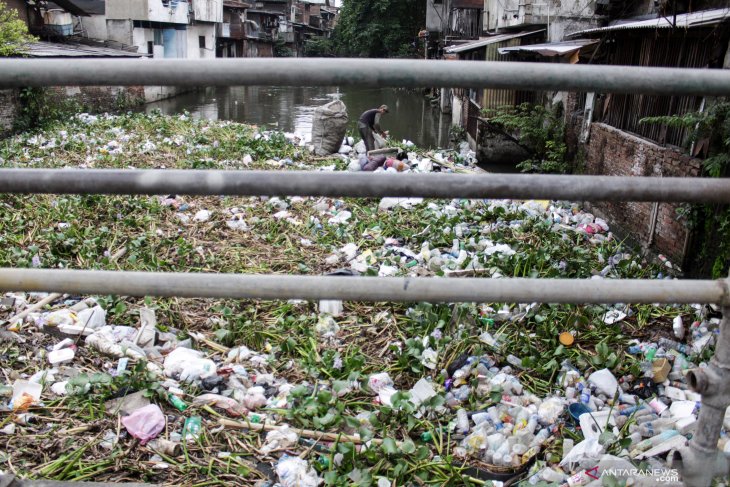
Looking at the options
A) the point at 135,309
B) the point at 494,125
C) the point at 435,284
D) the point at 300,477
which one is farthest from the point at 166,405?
the point at 494,125

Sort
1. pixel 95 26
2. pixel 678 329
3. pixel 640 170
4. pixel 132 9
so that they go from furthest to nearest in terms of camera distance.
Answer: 1. pixel 132 9
2. pixel 95 26
3. pixel 640 170
4. pixel 678 329

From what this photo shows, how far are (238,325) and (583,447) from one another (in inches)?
82.3

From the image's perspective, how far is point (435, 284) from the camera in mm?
1013

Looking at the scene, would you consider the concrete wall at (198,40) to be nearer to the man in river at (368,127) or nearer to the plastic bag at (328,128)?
the man in river at (368,127)

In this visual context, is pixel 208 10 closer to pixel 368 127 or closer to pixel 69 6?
pixel 69 6

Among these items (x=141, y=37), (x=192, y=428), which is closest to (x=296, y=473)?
(x=192, y=428)

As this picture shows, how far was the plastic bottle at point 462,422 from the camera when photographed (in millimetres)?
2971

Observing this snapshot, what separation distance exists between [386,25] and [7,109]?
29422 mm

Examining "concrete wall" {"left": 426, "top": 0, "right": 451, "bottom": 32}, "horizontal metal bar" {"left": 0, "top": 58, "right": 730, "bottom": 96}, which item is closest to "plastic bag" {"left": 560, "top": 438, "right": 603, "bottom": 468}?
"horizontal metal bar" {"left": 0, "top": 58, "right": 730, "bottom": 96}

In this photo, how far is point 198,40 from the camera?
108 feet

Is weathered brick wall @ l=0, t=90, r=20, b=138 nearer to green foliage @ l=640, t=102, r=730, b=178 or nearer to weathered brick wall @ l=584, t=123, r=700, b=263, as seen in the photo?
weathered brick wall @ l=584, t=123, r=700, b=263

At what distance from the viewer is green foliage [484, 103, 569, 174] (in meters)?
8.85

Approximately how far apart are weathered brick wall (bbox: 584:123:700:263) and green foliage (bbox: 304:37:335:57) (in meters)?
47.5

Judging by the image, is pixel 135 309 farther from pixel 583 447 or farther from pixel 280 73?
pixel 280 73
